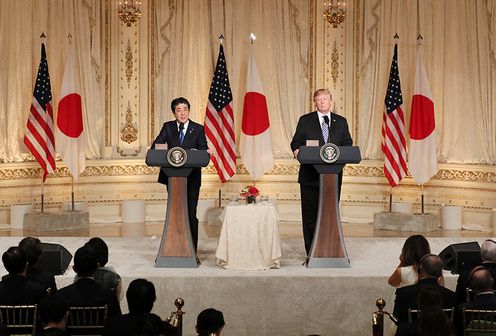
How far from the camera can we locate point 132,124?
14047 millimetres

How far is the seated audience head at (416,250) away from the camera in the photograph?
6.75 meters

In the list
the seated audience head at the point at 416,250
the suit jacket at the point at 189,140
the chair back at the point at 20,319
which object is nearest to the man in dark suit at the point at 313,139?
the suit jacket at the point at 189,140

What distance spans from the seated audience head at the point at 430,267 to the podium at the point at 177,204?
10.5ft

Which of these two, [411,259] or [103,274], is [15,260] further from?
[411,259]

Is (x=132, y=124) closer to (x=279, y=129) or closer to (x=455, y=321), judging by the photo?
(x=279, y=129)

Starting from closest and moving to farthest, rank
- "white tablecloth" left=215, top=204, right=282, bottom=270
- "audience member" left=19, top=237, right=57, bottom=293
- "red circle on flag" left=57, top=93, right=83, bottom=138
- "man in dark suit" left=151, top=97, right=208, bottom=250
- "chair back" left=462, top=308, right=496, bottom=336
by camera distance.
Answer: "chair back" left=462, top=308, right=496, bottom=336, "audience member" left=19, top=237, right=57, bottom=293, "white tablecloth" left=215, top=204, right=282, bottom=270, "man in dark suit" left=151, top=97, right=208, bottom=250, "red circle on flag" left=57, top=93, right=83, bottom=138

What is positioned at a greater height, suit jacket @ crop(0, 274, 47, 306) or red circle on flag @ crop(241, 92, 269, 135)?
red circle on flag @ crop(241, 92, 269, 135)

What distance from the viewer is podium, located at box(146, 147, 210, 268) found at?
889 centimetres

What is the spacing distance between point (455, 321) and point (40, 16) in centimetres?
895

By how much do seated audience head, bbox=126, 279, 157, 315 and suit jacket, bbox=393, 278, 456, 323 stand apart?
5.52ft

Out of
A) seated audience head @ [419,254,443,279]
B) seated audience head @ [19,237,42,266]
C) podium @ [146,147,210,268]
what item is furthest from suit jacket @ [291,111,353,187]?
seated audience head @ [19,237,42,266]

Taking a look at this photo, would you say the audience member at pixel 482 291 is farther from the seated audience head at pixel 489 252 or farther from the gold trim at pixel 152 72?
the gold trim at pixel 152 72

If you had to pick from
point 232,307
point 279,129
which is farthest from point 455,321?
point 279,129

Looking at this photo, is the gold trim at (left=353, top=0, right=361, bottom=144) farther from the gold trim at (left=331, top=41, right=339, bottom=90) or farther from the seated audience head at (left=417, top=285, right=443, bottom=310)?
the seated audience head at (left=417, top=285, right=443, bottom=310)
